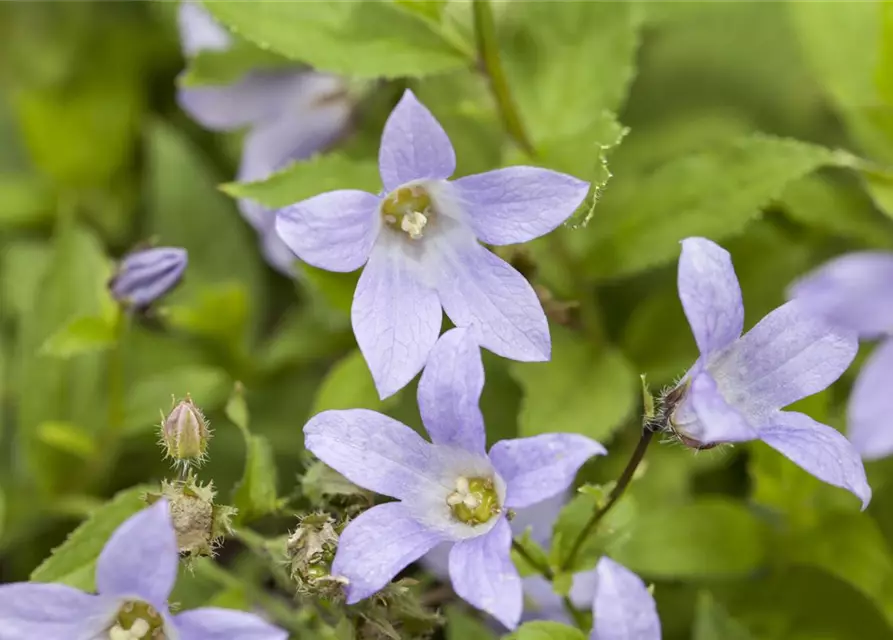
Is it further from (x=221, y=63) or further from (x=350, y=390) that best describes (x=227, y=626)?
(x=221, y=63)

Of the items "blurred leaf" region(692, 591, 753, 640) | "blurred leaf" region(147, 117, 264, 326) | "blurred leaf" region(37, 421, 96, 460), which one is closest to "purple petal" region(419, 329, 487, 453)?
"blurred leaf" region(692, 591, 753, 640)

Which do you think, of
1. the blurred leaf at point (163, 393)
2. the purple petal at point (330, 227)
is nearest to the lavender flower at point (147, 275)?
the blurred leaf at point (163, 393)

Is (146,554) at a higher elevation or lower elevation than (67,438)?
higher

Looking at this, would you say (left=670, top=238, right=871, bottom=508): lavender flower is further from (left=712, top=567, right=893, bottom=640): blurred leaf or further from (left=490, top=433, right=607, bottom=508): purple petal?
(left=712, top=567, right=893, bottom=640): blurred leaf

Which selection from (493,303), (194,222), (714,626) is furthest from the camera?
(194,222)

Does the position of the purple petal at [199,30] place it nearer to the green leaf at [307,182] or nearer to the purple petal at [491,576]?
the green leaf at [307,182]

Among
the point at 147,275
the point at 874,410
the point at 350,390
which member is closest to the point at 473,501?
the point at 350,390

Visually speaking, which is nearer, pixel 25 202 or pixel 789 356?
pixel 789 356
